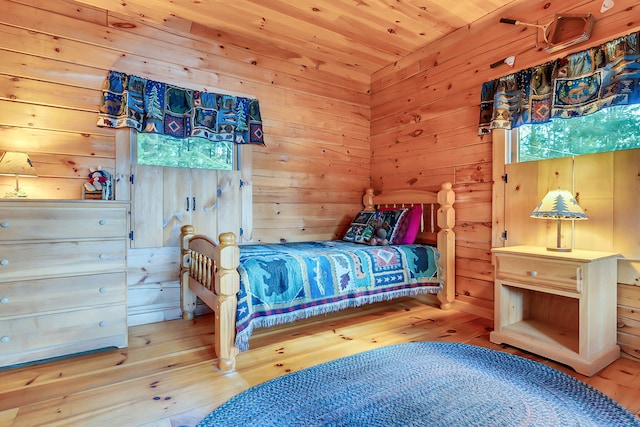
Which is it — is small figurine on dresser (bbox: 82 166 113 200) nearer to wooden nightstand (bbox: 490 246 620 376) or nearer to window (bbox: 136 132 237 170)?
window (bbox: 136 132 237 170)

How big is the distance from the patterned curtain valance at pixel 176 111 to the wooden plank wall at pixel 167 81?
10 cm

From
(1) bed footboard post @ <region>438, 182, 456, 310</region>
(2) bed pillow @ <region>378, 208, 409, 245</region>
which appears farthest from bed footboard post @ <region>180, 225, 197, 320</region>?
(1) bed footboard post @ <region>438, 182, 456, 310</region>

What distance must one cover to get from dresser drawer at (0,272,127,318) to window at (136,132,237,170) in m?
1.06

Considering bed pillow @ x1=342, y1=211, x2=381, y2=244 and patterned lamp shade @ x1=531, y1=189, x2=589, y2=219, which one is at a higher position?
patterned lamp shade @ x1=531, y1=189, x2=589, y2=219

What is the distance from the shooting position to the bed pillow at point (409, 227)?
304 cm

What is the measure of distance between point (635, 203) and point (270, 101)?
293 centimetres

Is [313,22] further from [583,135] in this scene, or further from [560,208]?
[560,208]

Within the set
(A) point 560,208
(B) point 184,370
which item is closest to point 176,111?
(B) point 184,370

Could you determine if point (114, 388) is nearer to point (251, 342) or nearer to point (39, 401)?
point (39, 401)

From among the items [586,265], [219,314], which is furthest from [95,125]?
[586,265]

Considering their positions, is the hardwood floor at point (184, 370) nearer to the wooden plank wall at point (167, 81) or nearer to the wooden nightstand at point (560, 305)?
the wooden nightstand at point (560, 305)

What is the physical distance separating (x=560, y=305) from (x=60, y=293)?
130 inches

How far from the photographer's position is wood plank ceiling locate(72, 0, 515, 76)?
2.64 meters

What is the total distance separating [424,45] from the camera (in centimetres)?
331
